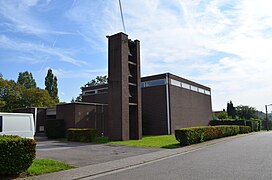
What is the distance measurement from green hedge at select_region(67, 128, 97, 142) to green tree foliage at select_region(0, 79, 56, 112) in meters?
24.0

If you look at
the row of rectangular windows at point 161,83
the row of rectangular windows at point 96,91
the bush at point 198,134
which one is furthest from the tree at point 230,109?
the bush at point 198,134

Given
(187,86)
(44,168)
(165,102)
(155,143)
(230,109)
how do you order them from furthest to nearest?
(230,109) → (187,86) → (165,102) → (155,143) → (44,168)

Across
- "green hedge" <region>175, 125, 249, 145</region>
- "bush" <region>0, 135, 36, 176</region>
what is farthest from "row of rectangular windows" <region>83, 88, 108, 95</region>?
"bush" <region>0, 135, 36, 176</region>

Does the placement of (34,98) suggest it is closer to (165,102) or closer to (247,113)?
(165,102)

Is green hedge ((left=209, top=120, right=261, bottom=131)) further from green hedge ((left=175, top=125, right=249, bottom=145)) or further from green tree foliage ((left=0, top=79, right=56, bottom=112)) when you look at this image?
green tree foliage ((left=0, top=79, right=56, bottom=112))

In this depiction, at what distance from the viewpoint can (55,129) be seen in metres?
28.3

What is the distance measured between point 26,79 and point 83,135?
4673cm

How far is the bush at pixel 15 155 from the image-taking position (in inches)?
311

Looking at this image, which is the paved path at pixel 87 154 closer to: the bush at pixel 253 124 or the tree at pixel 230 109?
the bush at pixel 253 124

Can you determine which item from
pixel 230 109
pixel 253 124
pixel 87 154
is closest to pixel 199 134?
pixel 87 154

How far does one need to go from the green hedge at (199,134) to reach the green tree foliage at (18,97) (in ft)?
107

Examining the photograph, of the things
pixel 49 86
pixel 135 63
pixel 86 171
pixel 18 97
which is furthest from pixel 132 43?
pixel 49 86

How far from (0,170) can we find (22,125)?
5551 millimetres

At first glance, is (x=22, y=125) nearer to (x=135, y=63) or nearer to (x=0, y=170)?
(x=0, y=170)
